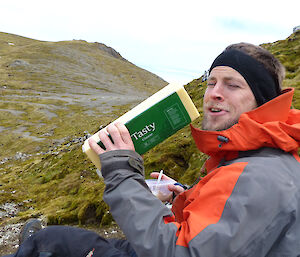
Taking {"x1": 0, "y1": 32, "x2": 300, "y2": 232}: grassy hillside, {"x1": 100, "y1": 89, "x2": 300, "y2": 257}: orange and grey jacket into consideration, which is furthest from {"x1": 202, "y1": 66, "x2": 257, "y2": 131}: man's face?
{"x1": 0, "y1": 32, "x2": 300, "y2": 232}: grassy hillside

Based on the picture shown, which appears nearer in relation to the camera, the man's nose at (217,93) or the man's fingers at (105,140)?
the man's fingers at (105,140)

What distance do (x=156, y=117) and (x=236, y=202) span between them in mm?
1463

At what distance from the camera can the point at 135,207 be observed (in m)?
2.45

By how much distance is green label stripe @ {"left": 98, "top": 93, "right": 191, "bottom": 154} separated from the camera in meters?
3.17

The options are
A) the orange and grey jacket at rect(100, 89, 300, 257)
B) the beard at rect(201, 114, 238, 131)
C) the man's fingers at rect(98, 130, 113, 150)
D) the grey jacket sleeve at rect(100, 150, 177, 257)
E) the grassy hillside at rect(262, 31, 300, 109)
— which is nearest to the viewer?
the orange and grey jacket at rect(100, 89, 300, 257)

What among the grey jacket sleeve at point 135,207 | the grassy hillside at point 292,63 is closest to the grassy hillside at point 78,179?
the grassy hillside at point 292,63

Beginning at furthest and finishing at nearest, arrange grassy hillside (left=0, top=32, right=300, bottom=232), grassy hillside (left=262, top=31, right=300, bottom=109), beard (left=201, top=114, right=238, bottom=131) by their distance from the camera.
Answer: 1. grassy hillside (left=262, top=31, right=300, bottom=109)
2. grassy hillside (left=0, top=32, right=300, bottom=232)
3. beard (left=201, top=114, right=238, bottom=131)

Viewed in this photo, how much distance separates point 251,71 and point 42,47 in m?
159

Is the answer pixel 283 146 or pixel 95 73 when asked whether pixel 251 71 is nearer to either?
pixel 283 146

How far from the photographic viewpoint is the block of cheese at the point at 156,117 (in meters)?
3.15

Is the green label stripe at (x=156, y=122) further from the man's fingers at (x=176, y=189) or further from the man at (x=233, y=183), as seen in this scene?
the man's fingers at (x=176, y=189)

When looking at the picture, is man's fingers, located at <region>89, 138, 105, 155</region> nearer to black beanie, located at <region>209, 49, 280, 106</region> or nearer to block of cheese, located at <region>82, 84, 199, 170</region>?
block of cheese, located at <region>82, 84, 199, 170</region>

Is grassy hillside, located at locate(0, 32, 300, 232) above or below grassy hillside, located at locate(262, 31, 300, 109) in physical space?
below

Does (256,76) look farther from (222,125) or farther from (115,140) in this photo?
(115,140)
